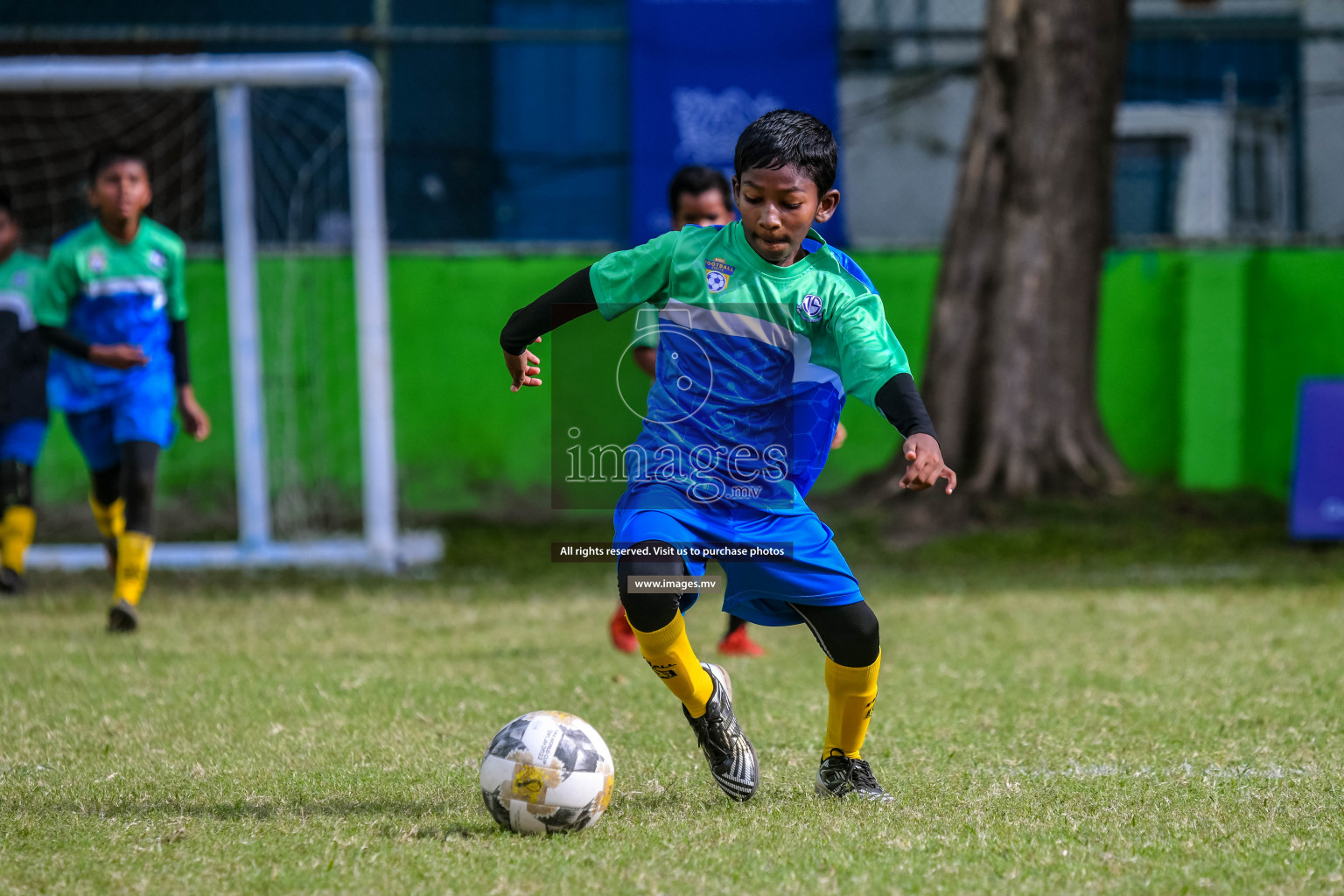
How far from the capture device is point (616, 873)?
2932 millimetres

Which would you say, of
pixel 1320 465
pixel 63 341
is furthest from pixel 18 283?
pixel 1320 465

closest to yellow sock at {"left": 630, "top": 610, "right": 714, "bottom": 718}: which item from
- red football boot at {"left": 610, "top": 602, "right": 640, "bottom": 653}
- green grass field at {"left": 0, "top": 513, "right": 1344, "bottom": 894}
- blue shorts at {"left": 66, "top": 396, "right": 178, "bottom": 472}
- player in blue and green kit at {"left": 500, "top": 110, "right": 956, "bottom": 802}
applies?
player in blue and green kit at {"left": 500, "top": 110, "right": 956, "bottom": 802}

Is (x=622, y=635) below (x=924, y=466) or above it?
below

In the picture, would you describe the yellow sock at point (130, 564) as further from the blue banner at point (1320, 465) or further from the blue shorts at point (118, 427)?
the blue banner at point (1320, 465)

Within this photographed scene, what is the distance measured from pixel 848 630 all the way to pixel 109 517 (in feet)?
15.6

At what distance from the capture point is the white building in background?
11477mm

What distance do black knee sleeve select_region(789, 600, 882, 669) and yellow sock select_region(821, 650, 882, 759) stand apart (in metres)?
0.03

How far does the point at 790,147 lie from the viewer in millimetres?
3463

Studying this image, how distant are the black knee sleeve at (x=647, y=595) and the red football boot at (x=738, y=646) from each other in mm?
2392

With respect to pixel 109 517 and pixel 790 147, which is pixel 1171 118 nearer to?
pixel 109 517

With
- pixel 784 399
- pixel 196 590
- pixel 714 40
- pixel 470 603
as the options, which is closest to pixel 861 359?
pixel 784 399

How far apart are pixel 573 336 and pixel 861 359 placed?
724 cm

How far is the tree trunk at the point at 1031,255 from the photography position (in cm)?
956

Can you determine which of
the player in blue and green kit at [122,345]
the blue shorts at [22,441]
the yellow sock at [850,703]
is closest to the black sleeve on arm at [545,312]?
the yellow sock at [850,703]
